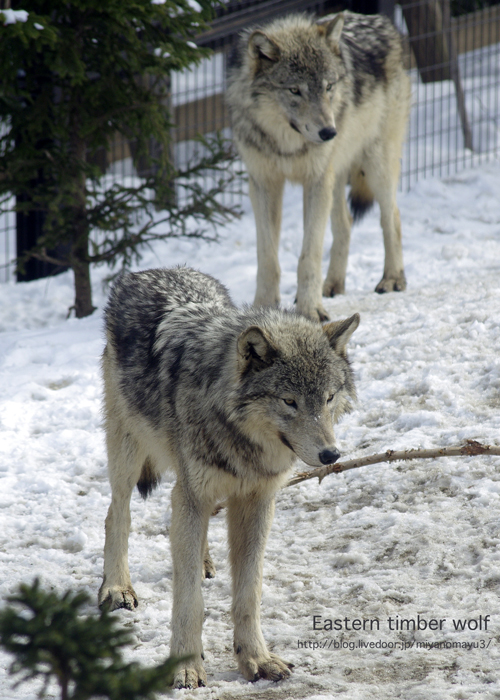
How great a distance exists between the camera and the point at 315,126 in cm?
534

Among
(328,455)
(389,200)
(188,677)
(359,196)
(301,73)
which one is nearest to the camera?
(328,455)

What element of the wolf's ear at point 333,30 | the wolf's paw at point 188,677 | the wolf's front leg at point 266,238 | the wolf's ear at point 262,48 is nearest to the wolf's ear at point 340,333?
the wolf's paw at point 188,677

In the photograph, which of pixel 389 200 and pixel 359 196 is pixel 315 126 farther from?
pixel 359 196

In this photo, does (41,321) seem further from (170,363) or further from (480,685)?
(480,685)

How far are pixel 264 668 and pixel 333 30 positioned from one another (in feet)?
15.3

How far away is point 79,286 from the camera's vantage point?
271 inches

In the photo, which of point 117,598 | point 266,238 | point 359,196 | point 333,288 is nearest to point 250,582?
point 117,598

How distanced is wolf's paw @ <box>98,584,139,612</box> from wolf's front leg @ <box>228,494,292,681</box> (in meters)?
0.61

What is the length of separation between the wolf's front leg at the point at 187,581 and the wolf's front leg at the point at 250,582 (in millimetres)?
143

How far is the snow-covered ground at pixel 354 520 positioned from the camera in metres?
2.77

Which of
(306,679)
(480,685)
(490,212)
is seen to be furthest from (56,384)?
(490,212)

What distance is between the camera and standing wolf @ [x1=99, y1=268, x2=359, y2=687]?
8.87 ft

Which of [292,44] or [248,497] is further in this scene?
[292,44]

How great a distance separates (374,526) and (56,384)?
2654mm
